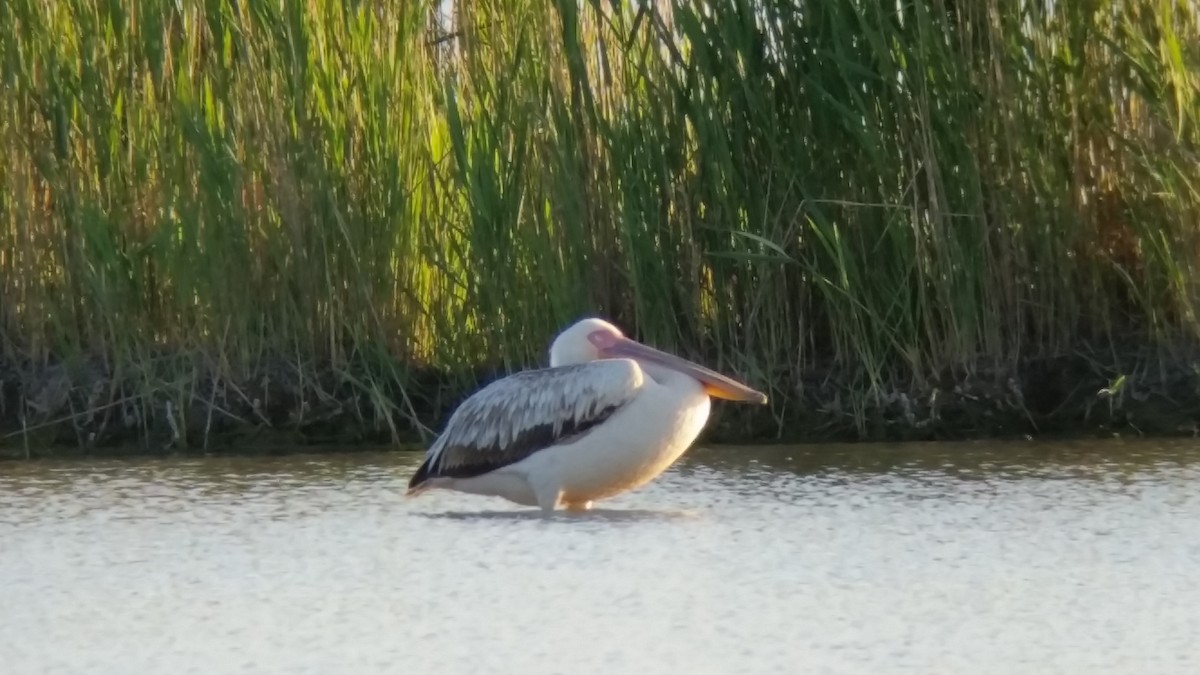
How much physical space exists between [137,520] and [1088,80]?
300cm

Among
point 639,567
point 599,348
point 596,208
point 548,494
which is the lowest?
point 639,567

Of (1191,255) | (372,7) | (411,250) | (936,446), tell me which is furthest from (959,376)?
(372,7)

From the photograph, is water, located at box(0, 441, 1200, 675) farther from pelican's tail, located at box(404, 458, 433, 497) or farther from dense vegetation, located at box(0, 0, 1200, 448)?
dense vegetation, located at box(0, 0, 1200, 448)

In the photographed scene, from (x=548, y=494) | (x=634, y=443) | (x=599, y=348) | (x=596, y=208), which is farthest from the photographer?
(x=596, y=208)

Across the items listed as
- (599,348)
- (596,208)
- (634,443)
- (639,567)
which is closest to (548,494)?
(634,443)

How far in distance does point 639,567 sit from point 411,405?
6.18ft

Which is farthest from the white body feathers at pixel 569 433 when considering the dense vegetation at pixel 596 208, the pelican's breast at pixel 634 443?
the dense vegetation at pixel 596 208

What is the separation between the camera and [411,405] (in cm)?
648

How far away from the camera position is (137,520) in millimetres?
5371

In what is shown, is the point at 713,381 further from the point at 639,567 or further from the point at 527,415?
the point at 639,567

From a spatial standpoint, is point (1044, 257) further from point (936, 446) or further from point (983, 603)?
point (983, 603)

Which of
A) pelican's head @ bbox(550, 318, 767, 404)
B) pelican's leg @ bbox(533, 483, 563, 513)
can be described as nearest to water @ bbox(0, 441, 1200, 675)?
pelican's leg @ bbox(533, 483, 563, 513)

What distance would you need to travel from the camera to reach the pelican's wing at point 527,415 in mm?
5617

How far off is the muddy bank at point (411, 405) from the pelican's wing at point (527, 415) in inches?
29.2
